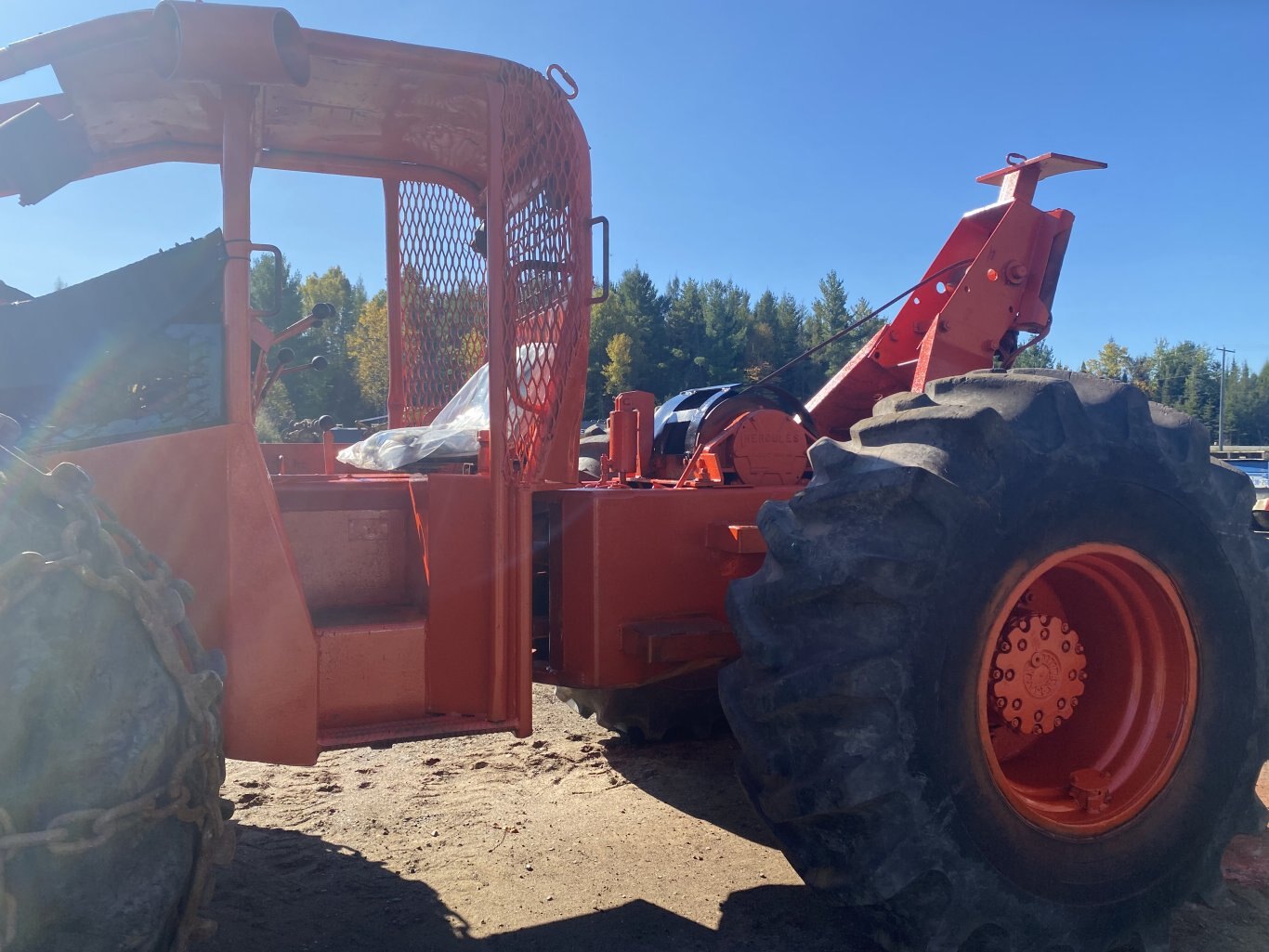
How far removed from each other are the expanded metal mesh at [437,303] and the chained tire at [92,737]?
185 cm

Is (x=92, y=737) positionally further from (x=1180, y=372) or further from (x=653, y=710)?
(x=1180, y=372)

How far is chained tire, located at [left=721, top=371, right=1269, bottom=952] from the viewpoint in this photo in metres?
2.46

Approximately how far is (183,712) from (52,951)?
47 cm

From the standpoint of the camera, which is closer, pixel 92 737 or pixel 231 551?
pixel 92 737

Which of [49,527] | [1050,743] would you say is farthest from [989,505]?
[49,527]

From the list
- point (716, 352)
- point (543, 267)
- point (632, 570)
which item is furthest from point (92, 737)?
point (716, 352)

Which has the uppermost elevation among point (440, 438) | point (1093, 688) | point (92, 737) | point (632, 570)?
point (440, 438)

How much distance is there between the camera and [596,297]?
3225mm

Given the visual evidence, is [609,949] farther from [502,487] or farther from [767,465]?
[767,465]

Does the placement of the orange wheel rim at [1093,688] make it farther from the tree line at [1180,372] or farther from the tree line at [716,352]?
the tree line at [1180,372]

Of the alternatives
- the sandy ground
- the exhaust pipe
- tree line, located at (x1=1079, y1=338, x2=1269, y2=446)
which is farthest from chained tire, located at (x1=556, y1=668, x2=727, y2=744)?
tree line, located at (x1=1079, y1=338, x2=1269, y2=446)

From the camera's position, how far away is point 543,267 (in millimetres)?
3160

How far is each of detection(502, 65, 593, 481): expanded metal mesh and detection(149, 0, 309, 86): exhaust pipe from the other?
2.49 ft

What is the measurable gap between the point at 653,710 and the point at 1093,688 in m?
2.08
